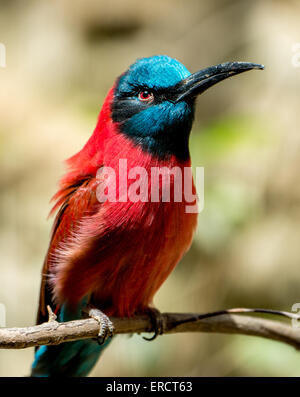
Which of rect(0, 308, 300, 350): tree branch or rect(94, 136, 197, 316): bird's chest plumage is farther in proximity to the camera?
rect(0, 308, 300, 350): tree branch

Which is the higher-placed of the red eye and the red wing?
the red eye

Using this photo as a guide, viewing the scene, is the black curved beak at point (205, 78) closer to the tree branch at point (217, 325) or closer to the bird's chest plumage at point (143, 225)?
the bird's chest plumage at point (143, 225)

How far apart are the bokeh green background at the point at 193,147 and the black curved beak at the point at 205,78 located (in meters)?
0.63

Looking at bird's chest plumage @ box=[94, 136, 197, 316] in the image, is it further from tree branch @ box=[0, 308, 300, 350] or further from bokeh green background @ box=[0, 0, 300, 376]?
bokeh green background @ box=[0, 0, 300, 376]

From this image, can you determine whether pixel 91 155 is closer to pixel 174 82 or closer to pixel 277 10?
pixel 174 82

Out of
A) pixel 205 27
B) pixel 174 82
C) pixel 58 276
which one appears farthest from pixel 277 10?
pixel 58 276

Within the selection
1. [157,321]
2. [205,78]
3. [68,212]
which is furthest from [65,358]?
[205,78]

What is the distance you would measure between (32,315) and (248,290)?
5.41 feet

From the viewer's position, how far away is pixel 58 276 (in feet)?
9.12

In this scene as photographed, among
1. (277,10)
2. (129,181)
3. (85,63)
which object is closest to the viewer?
(129,181)

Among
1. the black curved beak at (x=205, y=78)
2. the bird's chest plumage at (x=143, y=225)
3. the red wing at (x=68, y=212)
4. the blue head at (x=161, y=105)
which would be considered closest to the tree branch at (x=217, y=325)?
Answer: the bird's chest plumage at (x=143, y=225)

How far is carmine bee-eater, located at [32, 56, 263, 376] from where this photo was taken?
263 centimetres

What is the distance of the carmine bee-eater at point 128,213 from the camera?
2.63 meters

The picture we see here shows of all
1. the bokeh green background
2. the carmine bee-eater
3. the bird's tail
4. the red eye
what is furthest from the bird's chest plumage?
the bokeh green background
